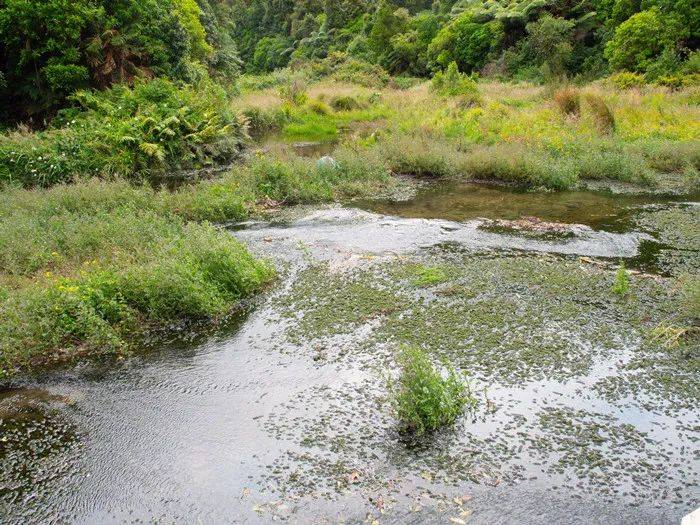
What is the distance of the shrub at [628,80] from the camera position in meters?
24.3

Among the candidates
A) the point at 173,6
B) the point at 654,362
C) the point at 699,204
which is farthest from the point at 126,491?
the point at 173,6

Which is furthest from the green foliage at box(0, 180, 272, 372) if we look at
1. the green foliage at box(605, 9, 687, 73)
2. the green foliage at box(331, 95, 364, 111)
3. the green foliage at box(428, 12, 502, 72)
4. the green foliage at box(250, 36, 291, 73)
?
the green foliage at box(250, 36, 291, 73)

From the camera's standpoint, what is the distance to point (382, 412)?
5266 mm

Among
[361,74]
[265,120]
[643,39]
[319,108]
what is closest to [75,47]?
[265,120]

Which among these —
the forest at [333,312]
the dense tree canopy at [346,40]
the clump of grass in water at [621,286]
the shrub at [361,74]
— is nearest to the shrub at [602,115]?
the forest at [333,312]

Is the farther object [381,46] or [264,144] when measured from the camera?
[381,46]

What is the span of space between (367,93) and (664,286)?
25.2 meters

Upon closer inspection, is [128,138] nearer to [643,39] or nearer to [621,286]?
[621,286]

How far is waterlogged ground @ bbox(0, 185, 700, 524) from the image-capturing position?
4.29 metres

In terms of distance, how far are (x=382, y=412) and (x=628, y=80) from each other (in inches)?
971

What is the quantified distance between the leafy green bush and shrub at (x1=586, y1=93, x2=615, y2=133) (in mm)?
11570

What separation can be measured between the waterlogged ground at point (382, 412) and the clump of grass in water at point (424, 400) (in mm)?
132

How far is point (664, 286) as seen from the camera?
771cm

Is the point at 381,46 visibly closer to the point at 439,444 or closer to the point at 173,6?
the point at 173,6
